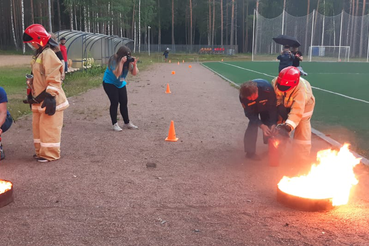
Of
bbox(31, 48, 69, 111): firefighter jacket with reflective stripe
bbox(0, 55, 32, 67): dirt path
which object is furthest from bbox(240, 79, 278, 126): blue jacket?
bbox(0, 55, 32, 67): dirt path

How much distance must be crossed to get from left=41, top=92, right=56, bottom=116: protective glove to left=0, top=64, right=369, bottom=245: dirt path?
86 cm

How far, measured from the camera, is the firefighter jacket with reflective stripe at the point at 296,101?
5.85 metres

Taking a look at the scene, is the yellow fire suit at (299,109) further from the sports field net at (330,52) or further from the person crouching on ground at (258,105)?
the sports field net at (330,52)

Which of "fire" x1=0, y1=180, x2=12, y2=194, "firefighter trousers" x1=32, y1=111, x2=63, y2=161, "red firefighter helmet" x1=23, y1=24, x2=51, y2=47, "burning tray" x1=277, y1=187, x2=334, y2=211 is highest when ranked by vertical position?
"red firefighter helmet" x1=23, y1=24, x2=51, y2=47

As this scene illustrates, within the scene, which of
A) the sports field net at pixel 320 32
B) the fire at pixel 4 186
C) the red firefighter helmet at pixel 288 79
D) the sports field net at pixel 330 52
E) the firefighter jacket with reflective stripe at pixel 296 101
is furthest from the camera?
the sports field net at pixel 330 52

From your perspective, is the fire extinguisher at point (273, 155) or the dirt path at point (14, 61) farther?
the dirt path at point (14, 61)

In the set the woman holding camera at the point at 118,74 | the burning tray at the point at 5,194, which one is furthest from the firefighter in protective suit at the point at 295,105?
the burning tray at the point at 5,194

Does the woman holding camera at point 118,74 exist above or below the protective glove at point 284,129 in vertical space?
above

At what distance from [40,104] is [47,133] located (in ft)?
1.53

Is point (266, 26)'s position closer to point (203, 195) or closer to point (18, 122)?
point (18, 122)

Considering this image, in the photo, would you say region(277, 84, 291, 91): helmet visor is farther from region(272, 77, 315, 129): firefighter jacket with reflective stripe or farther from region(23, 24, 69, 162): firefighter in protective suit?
region(23, 24, 69, 162): firefighter in protective suit

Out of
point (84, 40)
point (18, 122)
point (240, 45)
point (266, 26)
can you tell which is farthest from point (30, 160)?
point (240, 45)

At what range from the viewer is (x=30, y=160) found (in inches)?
253

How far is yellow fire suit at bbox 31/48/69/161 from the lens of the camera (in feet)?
19.8
